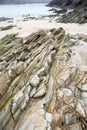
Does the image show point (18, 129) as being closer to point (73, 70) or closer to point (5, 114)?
point (5, 114)

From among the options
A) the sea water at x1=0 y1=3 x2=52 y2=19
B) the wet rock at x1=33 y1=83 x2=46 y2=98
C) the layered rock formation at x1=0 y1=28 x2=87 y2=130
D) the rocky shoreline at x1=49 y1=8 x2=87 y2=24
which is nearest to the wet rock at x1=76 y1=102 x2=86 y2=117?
the layered rock formation at x1=0 y1=28 x2=87 y2=130

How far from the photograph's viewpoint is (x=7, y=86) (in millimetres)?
9352

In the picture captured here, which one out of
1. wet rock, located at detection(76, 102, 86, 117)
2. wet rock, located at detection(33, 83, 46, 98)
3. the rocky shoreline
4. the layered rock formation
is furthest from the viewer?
the rocky shoreline

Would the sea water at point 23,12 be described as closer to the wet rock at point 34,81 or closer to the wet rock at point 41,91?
the wet rock at point 34,81

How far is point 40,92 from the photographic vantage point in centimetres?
982

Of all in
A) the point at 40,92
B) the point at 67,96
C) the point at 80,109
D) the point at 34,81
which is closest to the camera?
the point at 80,109

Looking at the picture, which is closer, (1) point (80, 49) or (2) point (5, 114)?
(2) point (5, 114)

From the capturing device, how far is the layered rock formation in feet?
27.3

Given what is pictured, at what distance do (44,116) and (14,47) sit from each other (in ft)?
25.0

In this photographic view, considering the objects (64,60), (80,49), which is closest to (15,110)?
(64,60)

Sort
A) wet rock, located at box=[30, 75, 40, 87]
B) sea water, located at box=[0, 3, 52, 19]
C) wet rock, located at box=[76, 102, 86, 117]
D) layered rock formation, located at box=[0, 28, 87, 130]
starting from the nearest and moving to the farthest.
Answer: layered rock formation, located at box=[0, 28, 87, 130] < wet rock, located at box=[76, 102, 86, 117] < wet rock, located at box=[30, 75, 40, 87] < sea water, located at box=[0, 3, 52, 19]

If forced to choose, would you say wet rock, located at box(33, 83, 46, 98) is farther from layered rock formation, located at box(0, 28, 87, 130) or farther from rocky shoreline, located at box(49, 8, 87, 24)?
rocky shoreline, located at box(49, 8, 87, 24)

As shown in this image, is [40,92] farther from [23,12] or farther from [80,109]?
[23,12]

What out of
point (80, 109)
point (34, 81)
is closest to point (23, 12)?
point (34, 81)
